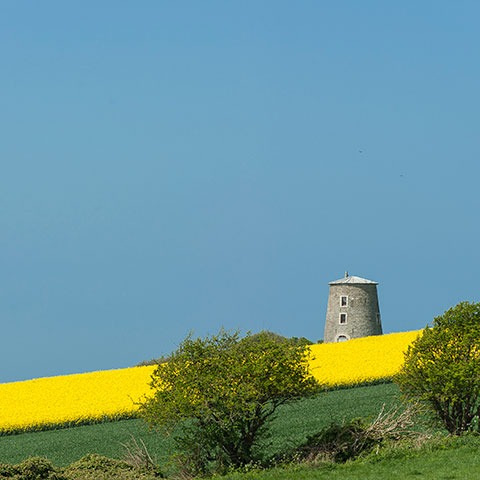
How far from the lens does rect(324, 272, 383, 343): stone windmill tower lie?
5131 cm

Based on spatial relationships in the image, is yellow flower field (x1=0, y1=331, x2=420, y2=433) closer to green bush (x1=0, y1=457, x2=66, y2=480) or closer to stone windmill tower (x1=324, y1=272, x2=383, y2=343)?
stone windmill tower (x1=324, y1=272, x2=383, y2=343)

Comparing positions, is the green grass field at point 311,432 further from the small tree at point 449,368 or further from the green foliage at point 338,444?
the small tree at point 449,368

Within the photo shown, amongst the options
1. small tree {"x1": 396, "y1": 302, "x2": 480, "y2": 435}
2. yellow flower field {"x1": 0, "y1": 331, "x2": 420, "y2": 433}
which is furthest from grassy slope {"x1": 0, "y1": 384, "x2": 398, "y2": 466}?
small tree {"x1": 396, "y1": 302, "x2": 480, "y2": 435}

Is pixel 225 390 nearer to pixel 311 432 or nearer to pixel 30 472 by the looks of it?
pixel 30 472

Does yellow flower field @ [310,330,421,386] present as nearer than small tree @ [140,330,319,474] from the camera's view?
No

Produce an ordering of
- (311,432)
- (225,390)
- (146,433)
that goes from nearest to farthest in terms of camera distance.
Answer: (225,390) → (311,432) → (146,433)

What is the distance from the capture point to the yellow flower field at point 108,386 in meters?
31.6

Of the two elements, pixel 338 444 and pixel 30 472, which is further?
pixel 338 444

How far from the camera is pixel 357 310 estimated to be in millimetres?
51406

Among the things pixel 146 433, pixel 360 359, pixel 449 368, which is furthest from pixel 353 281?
pixel 449 368

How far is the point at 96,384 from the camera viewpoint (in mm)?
40906

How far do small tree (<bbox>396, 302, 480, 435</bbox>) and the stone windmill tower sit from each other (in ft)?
103

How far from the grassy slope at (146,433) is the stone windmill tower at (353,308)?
2003 cm

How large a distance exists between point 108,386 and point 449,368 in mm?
24492
